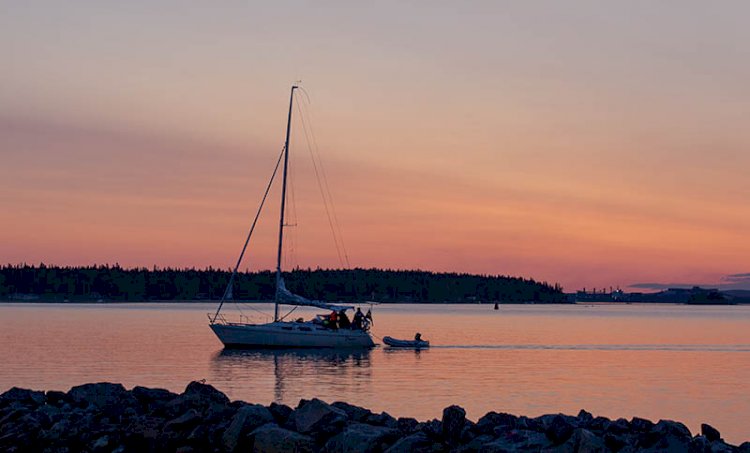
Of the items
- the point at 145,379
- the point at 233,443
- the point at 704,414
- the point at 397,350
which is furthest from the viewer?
the point at 397,350

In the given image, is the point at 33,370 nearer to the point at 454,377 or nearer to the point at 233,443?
the point at 454,377

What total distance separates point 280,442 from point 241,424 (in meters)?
1.20

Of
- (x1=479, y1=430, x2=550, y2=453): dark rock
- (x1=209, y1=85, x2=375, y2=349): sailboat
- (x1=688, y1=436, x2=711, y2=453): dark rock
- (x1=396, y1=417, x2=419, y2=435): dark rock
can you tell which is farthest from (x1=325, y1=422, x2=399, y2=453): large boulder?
(x1=209, y1=85, x2=375, y2=349): sailboat

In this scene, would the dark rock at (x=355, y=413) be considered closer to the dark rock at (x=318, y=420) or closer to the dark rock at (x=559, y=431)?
the dark rock at (x=318, y=420)

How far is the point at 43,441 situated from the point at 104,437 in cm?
138

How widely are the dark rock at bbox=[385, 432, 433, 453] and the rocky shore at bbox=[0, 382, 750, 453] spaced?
0.8 inches

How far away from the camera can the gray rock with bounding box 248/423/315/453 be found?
842 inches

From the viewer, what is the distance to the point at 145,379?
47.9 m

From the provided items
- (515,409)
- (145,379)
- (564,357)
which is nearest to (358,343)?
(564,357)

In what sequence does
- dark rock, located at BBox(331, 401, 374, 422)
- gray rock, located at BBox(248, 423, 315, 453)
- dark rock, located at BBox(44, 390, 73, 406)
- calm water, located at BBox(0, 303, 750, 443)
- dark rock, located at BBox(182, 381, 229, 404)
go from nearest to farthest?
gray rock, located at BBox(248, 423, 315, 453) → dark rock, located at BBox(331, 401, 374, 422) → dark rock, located at BBox(182, 381, 229, 404) → dark rock, located at BBox(44, 390, 73, 406) → calm water, located at BBox(0, 303, 750, 443)

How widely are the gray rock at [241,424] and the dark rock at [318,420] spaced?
798mm

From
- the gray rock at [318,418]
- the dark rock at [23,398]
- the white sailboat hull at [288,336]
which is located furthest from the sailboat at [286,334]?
the gray rock at [318,418]

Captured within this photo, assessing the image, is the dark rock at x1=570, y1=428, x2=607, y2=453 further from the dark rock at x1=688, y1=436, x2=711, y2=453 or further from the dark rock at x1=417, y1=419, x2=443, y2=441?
the dark rock at x1=417, y1=419, x2=443, y2=441

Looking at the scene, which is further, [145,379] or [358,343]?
[358,343]
